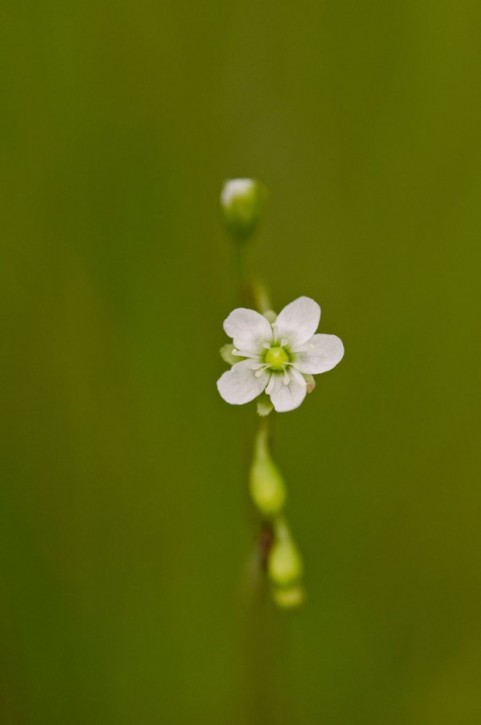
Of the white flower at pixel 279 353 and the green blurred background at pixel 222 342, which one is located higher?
the green blurred background at pixel 222 342

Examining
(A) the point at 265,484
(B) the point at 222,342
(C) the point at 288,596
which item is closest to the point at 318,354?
(A) the point at 265,484

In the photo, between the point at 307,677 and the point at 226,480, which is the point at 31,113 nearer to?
the point at 226,480

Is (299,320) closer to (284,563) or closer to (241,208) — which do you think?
(241,208)

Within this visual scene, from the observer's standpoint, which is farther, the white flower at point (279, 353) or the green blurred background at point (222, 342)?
the green blurred background at point (222, 342)

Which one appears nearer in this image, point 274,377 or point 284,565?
point 274,377

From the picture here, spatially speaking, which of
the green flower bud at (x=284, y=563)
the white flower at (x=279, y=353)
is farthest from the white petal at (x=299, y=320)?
the green flower bud at (x=284, y=563)

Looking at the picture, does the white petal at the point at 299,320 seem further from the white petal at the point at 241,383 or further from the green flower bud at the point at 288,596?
the green flower bud at the point at 288,596
